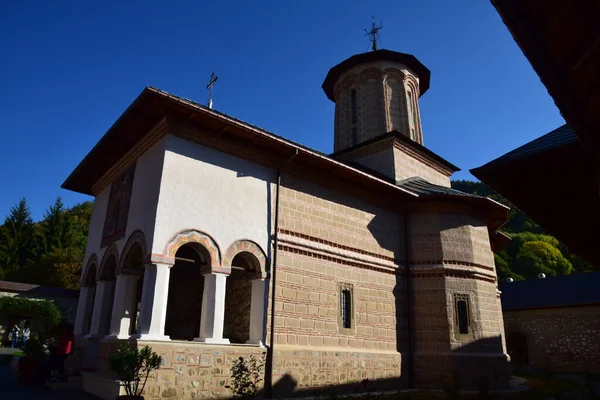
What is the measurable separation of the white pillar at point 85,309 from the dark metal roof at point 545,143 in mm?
10599

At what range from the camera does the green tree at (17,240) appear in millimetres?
28797

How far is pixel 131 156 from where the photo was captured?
9797 millimetres

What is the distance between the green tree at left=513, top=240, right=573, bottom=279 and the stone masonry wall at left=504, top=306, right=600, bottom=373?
2189 cm

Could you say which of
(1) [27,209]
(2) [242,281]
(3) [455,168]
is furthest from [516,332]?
(1) [27,209]

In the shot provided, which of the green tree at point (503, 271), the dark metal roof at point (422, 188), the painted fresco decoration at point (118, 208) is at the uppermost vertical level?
the green tree at point (503, 271)

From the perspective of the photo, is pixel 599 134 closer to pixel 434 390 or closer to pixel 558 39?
pixel 558 39

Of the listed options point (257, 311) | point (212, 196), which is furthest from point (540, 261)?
point (212, 196)

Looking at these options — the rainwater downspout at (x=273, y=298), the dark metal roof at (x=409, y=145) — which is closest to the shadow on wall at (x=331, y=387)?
the rainwater downspout at (x=273, y=298)

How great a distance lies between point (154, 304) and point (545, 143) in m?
6.39

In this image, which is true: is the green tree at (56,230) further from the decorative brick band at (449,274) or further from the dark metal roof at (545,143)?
the dark metal roof at (545,143)

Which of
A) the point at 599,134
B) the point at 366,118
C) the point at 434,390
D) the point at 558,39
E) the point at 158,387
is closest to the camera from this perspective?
the point at 558,39

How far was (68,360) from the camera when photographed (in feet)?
34.1

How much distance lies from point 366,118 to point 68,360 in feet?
38.4

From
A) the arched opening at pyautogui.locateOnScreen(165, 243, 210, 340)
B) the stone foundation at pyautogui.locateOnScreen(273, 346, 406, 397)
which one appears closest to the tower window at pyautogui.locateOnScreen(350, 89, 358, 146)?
the arched opening at pyautogui.locateOnScreen(165, 243, 210, 340)
